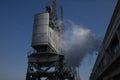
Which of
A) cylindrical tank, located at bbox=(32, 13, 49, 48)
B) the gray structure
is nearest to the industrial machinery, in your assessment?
cylindrical tank, located at bbox=(32, 13, 49, 48)

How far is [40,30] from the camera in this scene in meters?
49.3

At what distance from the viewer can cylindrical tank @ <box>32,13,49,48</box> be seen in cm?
4800

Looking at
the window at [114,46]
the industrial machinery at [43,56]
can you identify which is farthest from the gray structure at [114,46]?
the industrial machinery at [43,56]

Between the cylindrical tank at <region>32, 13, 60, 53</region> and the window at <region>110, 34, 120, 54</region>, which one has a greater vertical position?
the cylindrical tank at <region>32, 13, 60, 53</region>

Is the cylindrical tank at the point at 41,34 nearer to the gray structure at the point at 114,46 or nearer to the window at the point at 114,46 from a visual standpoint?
the gray structure at the point at 114,46

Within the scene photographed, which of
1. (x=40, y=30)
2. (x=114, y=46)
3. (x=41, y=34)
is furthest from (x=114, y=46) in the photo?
(x=40, y=30)

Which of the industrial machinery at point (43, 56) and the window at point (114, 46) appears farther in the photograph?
the industrial machinery at point (43, 56)

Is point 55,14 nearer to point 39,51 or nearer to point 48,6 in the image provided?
point 48,6

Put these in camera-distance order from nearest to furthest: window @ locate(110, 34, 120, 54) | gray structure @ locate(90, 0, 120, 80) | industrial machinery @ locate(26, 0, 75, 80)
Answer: gray structure @ locate(90, 0, 120, 80), window @ locate(110, 34, 120, 54), industrial machinery @ locate(26, 0, 75, 80)

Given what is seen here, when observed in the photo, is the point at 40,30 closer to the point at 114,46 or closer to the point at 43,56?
the point at 43,56

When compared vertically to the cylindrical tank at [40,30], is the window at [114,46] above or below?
below

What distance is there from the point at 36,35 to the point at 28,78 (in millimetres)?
12576

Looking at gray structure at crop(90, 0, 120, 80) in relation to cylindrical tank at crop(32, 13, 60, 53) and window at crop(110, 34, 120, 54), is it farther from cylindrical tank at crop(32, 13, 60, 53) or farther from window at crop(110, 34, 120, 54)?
cylindrical tank at crop(32, 13, 60, 53)

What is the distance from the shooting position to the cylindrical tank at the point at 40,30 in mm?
48000
